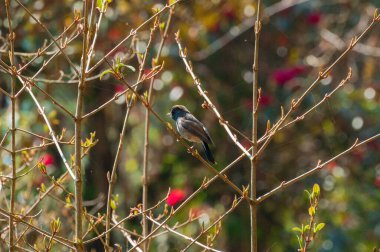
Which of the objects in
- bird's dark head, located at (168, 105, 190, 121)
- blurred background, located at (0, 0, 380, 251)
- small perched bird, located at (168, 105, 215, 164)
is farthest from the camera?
blurred background, located at (0, 0, 380, 251)

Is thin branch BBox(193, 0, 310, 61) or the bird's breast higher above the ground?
thin branch BBox(193, 0, 310, 61)

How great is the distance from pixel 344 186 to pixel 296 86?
1.31 meters

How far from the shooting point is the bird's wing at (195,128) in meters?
5.33

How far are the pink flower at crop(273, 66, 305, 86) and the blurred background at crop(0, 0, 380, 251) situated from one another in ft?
0.04

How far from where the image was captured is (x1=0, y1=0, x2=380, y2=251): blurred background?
27.6ft

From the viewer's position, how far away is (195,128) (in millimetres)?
5383

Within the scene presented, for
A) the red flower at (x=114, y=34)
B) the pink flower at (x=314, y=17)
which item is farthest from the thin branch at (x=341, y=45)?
the red flower at (x=114, y=34)

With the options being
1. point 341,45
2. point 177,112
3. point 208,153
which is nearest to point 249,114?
point 341,45

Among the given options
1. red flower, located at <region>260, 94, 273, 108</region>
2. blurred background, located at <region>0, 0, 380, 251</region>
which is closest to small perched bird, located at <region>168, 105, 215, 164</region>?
blurred background, located at <region>0, 0, 380, 251</region>

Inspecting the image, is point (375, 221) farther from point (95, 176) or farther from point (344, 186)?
point (95, 176)

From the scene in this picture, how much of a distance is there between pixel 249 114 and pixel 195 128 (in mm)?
3306

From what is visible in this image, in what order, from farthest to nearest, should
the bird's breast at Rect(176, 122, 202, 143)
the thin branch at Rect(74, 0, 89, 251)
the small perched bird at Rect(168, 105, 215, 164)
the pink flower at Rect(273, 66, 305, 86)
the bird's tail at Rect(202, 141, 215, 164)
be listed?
the pink flower at Rect(273, 66, 305, 86) < the bird's breast at Rect(176, 122, 202, 143) < the small perched bird at Rect(168, 105, 215, 164) < the bird's tail at Rect(202, 141, 215, 164) < the thin branch at Rect(74, 0, 89, 251)

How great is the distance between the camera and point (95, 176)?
8562mm

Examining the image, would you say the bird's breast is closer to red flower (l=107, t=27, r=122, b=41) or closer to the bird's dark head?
the bird's dark head
